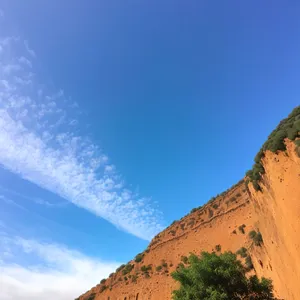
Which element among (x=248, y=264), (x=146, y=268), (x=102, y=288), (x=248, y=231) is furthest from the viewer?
(x=102, y=288)

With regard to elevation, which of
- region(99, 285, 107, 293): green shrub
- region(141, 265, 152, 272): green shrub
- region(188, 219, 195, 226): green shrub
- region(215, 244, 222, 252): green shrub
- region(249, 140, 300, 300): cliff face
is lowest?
region(249, 140, 300, 300): cliff face

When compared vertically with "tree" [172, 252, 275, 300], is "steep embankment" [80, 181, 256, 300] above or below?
above

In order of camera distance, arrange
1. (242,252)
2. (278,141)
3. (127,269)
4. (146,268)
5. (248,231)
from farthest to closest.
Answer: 1. (127,269)
2. (146,268)
3. (248,231)
4. (242,252)
5. (278,141)

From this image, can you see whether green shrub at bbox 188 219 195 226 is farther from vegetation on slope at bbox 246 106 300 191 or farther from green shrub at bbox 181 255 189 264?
vegetation on slope at bbox 246 106 300 191

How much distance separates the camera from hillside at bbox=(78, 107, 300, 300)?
1856cm

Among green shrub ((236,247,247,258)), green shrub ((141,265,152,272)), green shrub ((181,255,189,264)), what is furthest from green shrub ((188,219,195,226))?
green shrub ((236,247,247,258))

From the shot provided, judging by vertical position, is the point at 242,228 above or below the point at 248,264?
above

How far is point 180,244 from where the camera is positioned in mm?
50844

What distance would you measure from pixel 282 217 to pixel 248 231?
72.9 feet

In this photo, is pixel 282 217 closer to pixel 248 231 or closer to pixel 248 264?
pixel 248 264

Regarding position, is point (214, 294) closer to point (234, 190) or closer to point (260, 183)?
point (260, 183)

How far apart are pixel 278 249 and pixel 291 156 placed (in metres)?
7.18

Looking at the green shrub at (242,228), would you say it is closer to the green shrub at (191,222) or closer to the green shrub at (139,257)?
the green shrub at (191,222)

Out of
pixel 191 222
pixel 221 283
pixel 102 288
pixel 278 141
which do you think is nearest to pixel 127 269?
pixel 102 288
